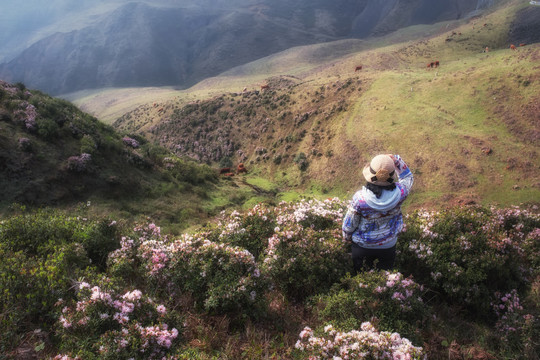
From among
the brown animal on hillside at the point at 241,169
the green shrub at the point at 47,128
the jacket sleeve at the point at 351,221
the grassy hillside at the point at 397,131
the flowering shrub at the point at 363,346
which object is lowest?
the brown animal on hillside at the point at 241,169

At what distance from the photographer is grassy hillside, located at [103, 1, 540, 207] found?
17.4m

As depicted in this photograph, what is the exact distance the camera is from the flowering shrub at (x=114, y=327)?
358 cm

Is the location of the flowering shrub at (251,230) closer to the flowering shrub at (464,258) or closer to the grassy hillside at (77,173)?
the flowering shrub at (464,258)

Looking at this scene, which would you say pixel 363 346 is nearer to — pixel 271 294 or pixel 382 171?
pixel 382 171

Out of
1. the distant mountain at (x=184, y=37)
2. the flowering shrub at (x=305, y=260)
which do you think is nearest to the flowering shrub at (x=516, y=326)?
the flowering shrub at (x=305, y=260)

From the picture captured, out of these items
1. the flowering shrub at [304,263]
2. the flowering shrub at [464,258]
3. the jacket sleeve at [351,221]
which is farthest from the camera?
the flowering shrub at [464,258]

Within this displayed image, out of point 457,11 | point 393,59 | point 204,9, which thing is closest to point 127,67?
point 204,9

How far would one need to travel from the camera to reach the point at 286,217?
6742 mm

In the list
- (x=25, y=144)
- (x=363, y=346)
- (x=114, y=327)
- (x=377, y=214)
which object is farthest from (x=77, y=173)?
(x=363, y=346)

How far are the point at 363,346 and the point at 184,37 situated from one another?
158 metres

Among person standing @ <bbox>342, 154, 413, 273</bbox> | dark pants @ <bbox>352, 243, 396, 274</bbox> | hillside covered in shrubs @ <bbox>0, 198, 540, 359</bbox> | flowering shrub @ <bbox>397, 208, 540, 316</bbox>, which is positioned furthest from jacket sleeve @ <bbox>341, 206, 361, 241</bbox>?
flowering shrub @ <bbox>397, 208, 540, 316</bbox>

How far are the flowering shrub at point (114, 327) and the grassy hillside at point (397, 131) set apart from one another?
55.1ft

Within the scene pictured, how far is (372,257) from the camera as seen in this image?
494cm

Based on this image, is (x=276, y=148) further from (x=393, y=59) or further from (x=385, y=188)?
(x=393, y=59)
